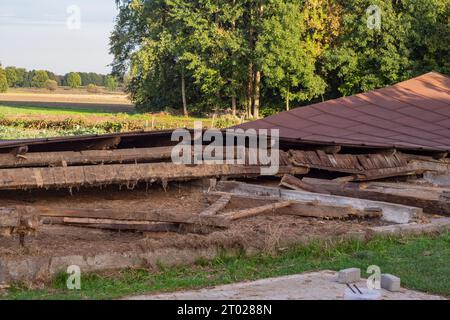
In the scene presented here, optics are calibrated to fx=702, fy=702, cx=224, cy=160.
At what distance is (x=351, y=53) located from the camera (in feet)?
147

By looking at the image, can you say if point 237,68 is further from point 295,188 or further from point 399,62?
point 295,188

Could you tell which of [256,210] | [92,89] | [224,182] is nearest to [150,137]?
[224,182]

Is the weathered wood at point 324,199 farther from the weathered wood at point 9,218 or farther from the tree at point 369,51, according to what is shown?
the tree at point 369,51

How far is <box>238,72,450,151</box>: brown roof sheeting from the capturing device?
1473 cm

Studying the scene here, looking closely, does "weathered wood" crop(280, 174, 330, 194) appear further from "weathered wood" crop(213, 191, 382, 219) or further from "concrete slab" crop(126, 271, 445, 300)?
"concrete slab" crop(126, 271, 445, 300)

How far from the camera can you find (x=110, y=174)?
10.9 meters

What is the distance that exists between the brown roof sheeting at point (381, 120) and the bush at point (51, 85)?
11297 centimetres

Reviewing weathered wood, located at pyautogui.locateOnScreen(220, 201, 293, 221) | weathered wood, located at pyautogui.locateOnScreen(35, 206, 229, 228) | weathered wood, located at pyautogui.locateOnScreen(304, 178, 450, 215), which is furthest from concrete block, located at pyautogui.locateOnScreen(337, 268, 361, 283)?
weathered wood, located at pyautogui.locateOnScreen(304, 178, 450, 215)

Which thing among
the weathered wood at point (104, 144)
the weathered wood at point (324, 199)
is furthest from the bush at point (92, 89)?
the weathered wood at point (324, 199)

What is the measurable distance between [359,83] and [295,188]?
114 feet

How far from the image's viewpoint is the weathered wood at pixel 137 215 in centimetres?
850

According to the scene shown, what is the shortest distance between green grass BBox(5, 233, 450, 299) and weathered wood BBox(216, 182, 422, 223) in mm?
972

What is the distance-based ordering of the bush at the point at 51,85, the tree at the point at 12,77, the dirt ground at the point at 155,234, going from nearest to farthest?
the dirt ground at the point at 155,234, the bush at the point at 51,85, the tree at the point at 12,77
